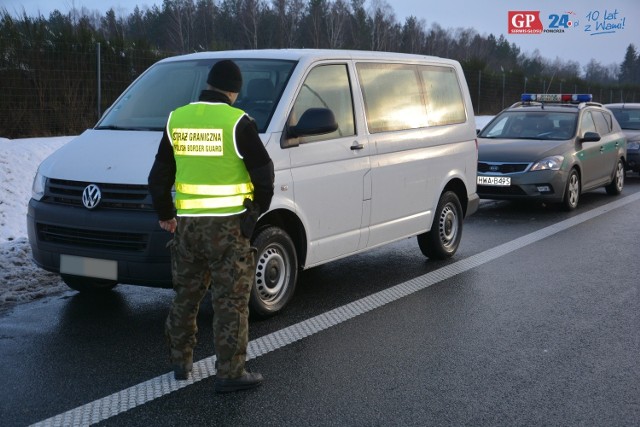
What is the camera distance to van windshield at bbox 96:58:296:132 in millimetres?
6012

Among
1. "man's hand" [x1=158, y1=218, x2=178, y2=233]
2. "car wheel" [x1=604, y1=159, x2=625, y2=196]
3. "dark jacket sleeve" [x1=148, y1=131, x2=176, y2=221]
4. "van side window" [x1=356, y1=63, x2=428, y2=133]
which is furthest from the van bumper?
"car wheel" [x1=604, y1=159, x2=625, y2=196]

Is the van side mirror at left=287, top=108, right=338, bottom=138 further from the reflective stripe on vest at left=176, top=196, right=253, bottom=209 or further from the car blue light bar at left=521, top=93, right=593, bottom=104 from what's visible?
the car blue light bar at left=521, top=93, right=593, bottom=104

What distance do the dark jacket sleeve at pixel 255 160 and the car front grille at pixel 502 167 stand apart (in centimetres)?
808

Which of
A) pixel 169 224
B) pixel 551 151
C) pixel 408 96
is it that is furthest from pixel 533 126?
pixel 169 224

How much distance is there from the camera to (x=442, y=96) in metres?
8.09

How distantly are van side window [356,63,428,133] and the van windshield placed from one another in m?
0.90

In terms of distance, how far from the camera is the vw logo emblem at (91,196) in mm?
5480

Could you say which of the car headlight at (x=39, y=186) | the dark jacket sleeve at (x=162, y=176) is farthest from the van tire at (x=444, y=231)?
the dark jacket sleeve at (x=162, y=176)

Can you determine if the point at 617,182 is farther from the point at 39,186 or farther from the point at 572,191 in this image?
the point at 39,186

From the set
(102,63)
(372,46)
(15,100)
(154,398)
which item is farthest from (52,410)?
(372,46)

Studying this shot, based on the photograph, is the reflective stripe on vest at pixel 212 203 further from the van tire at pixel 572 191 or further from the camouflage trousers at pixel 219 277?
→ the van tire at pixel 572 191

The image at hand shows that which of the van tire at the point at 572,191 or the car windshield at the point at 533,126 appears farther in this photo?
the car windshield at the point at 533,126

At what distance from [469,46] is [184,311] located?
108m

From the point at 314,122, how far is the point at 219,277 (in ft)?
5.65
